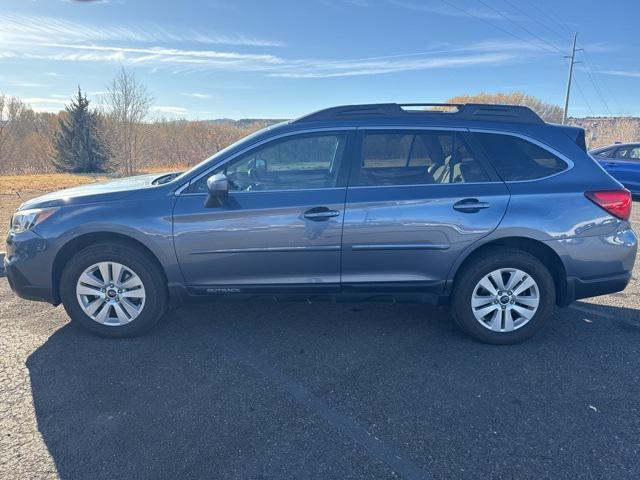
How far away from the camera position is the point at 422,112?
3637mm

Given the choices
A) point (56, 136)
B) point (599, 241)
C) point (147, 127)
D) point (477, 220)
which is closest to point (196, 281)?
point (477, 220)

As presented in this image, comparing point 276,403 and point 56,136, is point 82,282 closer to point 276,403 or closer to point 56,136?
point 276,403

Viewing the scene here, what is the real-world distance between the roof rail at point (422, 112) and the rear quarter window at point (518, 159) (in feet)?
0.72

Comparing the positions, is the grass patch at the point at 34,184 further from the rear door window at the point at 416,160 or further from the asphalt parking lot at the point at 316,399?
the rear door window at the point at 416,160

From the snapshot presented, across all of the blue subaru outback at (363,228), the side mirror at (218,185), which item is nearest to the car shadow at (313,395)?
the blue subaru outback at (363,228)

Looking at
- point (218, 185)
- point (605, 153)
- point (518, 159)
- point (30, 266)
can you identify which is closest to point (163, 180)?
point (218, 185)

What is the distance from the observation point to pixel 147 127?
39.9 meters

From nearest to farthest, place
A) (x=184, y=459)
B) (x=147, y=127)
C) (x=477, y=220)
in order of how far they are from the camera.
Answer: (x=184, y=459) < (x=477, y=220) < (x=147, y=127)

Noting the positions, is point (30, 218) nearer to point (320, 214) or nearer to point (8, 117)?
point (320, 214)

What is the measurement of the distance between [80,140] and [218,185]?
44185 millimetres

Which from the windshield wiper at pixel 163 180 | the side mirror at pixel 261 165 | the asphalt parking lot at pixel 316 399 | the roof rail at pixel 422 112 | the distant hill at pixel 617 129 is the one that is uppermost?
the distant hill at pixel 617 129

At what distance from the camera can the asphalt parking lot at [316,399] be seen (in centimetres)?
225

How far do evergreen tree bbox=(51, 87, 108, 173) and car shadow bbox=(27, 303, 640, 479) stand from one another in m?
42.5

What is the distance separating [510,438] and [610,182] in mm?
2226
